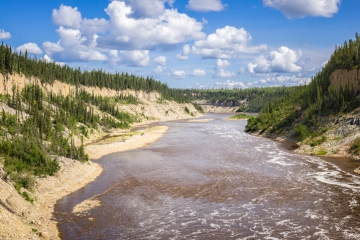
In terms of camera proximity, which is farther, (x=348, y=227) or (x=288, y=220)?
(x=288, y=220)

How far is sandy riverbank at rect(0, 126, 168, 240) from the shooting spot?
22.1m

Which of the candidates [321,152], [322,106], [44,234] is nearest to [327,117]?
[322,106]

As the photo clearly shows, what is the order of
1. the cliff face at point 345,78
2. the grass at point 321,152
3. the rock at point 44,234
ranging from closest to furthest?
the rock at point 44,234, the grass at point 321,152, the cliff face at point 345,78

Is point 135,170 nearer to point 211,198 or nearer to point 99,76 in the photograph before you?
point 211,198

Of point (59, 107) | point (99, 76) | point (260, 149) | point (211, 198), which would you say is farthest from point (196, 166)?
point (99, 76)

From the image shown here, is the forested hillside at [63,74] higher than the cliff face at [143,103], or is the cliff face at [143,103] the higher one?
the forested hillside at [63,74]

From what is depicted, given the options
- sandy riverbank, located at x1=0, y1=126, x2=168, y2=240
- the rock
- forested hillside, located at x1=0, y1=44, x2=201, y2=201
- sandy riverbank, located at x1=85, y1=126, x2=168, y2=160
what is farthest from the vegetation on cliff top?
the rock

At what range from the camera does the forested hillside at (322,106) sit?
67.7 metres

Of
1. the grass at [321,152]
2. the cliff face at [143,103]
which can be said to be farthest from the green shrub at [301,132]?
the cliff face at [143,103]

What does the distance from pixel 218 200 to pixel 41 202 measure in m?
15.8

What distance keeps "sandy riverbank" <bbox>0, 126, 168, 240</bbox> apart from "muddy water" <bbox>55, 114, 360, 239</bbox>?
1031 millimetres

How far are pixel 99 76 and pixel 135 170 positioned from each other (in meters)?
125

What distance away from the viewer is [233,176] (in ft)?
136

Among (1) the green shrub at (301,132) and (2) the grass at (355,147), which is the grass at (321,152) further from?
(1) the green shrub at (301,132)
